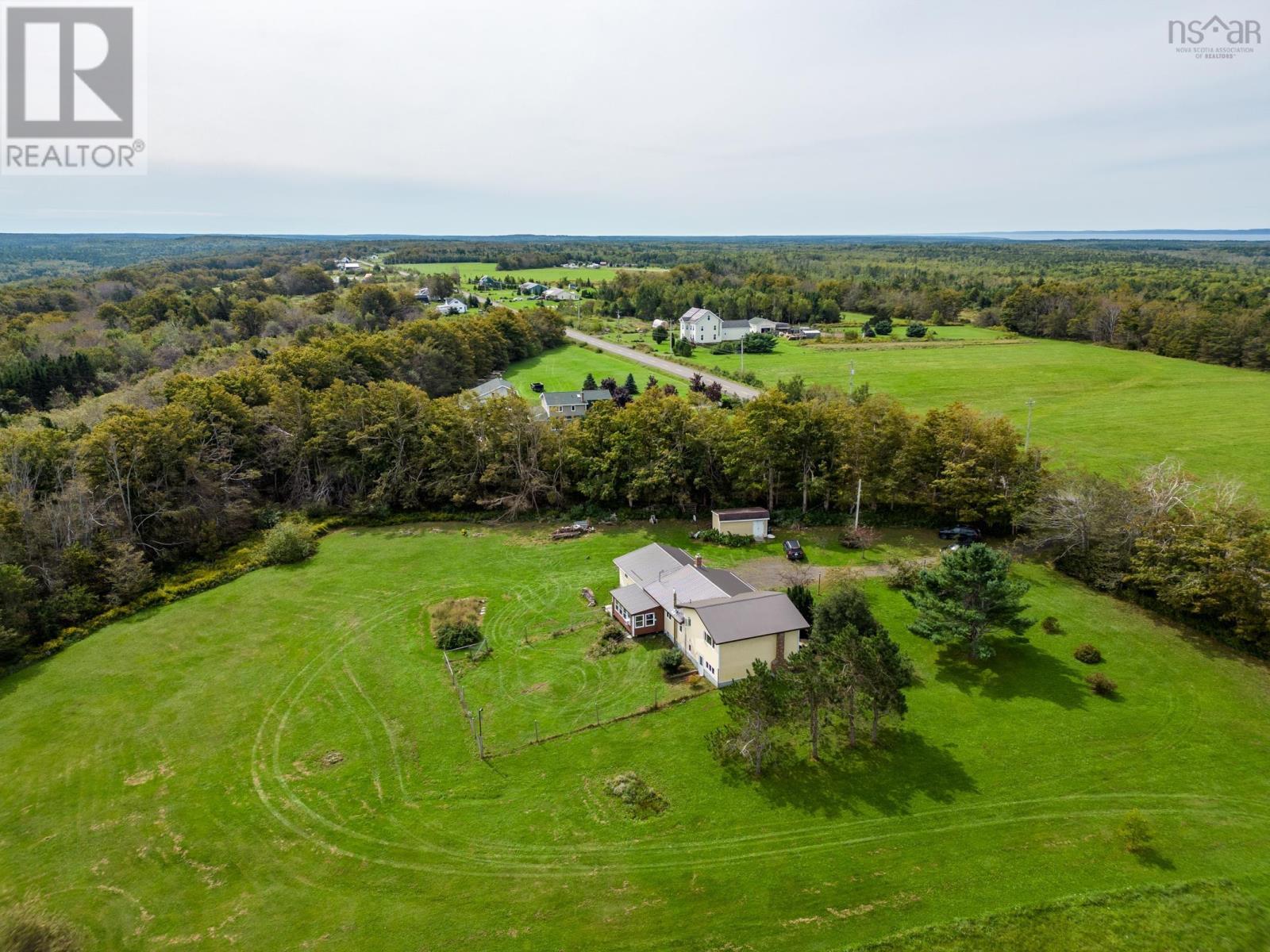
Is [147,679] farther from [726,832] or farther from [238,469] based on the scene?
[726,832]

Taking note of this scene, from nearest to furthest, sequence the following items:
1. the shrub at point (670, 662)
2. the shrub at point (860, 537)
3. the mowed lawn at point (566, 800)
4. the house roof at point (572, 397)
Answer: the mowed lawn at point (566, 800), the shrub at point (670, 662), the shrub at point (860, 537), the house roof at point (572, 397)

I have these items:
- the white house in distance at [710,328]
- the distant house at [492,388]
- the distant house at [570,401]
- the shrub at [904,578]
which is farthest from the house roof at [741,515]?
the white house in distance at [710,328]

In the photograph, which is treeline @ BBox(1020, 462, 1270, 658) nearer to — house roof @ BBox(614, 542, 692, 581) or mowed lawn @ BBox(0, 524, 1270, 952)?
mowed lawn @ BBox(0, 524, 1270, 952)

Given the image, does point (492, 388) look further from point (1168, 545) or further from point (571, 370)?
point (1168, 545)

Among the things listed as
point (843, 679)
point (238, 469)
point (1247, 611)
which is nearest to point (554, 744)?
point (843, 679)

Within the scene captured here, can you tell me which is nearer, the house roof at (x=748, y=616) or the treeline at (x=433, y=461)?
the house roof at (x=748, y=616)

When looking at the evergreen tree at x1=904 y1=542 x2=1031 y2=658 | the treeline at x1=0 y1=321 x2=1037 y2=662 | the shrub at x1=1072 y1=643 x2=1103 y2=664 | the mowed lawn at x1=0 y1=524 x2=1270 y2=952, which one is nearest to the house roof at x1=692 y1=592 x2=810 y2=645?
the mowed lawn at x1=0 y1=524 x2=1270 y2=952

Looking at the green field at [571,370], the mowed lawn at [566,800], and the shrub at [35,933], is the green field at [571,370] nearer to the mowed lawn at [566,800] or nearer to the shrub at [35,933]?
the mowed lawn at [566,800]
